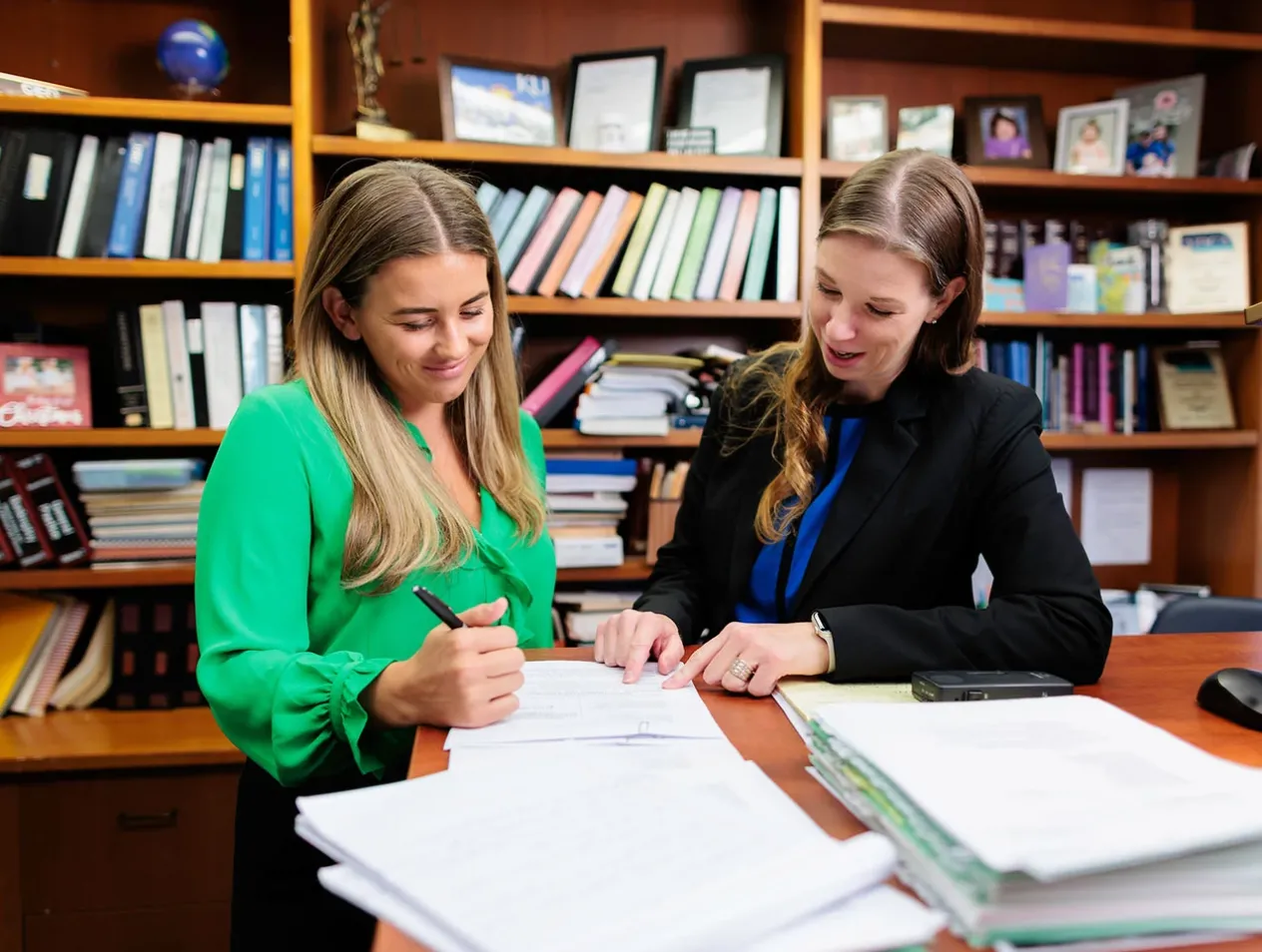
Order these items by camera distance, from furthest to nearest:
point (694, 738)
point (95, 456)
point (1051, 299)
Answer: point (1051, 299) → point (95, 456) → point (694, 738)

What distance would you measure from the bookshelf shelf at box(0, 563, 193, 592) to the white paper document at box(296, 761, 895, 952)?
5.56ft

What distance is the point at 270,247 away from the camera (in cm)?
216

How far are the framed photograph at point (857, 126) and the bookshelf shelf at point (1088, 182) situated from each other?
115 millimetres

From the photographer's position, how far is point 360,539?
113cm

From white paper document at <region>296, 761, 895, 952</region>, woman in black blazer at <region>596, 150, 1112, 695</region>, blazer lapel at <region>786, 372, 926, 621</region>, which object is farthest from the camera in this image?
blazer lapel at <region>786, 372, 926, 621</region>

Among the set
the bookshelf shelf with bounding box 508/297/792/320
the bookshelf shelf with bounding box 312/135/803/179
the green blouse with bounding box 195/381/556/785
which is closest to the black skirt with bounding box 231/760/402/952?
the green blouse with bounding box 195/381/556/785

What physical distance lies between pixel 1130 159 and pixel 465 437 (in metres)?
2.17

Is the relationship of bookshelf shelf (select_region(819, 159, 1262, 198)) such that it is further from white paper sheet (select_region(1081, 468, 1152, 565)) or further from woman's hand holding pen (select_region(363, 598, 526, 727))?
woman's hand holding pen (select_region(363, 598, 526, 727))

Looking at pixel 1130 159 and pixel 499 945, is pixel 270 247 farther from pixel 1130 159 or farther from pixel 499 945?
pixel 1130 159

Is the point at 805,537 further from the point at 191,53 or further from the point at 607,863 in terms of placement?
the point at 191,53

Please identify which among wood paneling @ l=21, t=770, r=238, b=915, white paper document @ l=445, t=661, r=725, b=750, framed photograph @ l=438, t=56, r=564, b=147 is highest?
framed photograph @ l=438, t=56, r=564, b=147

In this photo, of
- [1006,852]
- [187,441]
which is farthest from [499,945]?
[187,441]

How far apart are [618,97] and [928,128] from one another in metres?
0.81

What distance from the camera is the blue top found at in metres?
1.33
